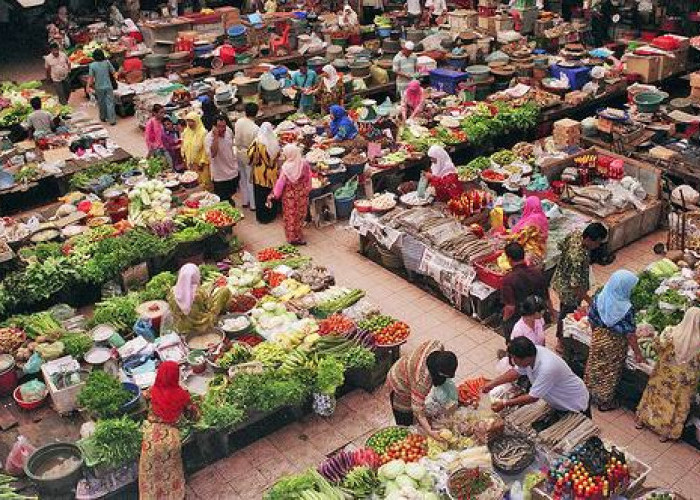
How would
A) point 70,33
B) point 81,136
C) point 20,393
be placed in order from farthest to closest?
point 70,33 → point 81,136 → point 20,393

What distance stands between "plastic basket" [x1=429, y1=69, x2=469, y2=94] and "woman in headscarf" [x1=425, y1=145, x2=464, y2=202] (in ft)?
17.7

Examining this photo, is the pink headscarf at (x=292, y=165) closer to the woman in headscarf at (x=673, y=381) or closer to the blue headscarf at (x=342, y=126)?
the blue headscarf at (x=342, y=126)

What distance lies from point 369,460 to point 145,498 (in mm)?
2000

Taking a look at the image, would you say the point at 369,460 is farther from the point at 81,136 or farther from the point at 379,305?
the point at 81,136

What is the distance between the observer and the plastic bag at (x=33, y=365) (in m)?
8.00

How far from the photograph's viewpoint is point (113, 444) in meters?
6.73

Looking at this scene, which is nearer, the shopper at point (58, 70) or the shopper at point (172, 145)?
the shopper at point (172, 145)

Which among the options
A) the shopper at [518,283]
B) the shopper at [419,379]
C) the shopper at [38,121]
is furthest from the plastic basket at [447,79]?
the shopper at [419,379]

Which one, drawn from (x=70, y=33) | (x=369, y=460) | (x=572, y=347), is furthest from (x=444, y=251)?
(x=70, y=33)

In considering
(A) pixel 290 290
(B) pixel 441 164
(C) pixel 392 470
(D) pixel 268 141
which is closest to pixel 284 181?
(D) pixel 268 141

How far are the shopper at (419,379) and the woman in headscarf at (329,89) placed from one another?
356 inches

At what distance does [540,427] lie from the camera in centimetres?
636

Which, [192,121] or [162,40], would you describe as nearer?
[192,121]

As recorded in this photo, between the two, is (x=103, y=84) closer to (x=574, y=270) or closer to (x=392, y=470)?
(x=574, y=270)
